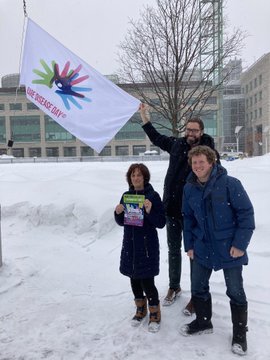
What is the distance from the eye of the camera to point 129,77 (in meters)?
13.2

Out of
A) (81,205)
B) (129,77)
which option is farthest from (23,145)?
(81,205)

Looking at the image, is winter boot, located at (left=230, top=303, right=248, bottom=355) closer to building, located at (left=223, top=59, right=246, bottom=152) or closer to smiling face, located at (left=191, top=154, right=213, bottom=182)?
smiling face, located at (left=191, top=154, right=213, bottom=182)

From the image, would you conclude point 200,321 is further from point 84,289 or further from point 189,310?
point 84,289

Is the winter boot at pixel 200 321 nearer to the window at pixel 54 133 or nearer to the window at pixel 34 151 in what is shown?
the window at pixel 54 133

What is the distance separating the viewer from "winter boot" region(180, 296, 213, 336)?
3518mm

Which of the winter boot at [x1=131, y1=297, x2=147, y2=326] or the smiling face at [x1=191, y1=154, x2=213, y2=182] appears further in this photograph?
the winter boot at [x1=131, y1=297, x2=147, y2=326]

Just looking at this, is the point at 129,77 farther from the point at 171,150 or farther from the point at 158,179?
the point at 171,150

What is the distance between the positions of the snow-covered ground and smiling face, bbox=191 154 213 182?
1.57 meters

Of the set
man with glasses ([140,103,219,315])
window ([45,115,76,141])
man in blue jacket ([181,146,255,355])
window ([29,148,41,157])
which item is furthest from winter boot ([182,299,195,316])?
window ([29,148,41,157])

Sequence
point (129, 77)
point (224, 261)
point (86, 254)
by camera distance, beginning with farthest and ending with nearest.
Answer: point (129, 77)
point (86, 254)
point (224, 261)

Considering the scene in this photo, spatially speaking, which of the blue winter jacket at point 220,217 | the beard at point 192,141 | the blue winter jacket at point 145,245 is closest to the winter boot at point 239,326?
the blue winter jacket at point 220,217

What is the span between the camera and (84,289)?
15.7 ft

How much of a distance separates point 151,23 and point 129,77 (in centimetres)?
204

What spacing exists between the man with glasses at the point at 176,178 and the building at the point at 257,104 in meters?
69.6
